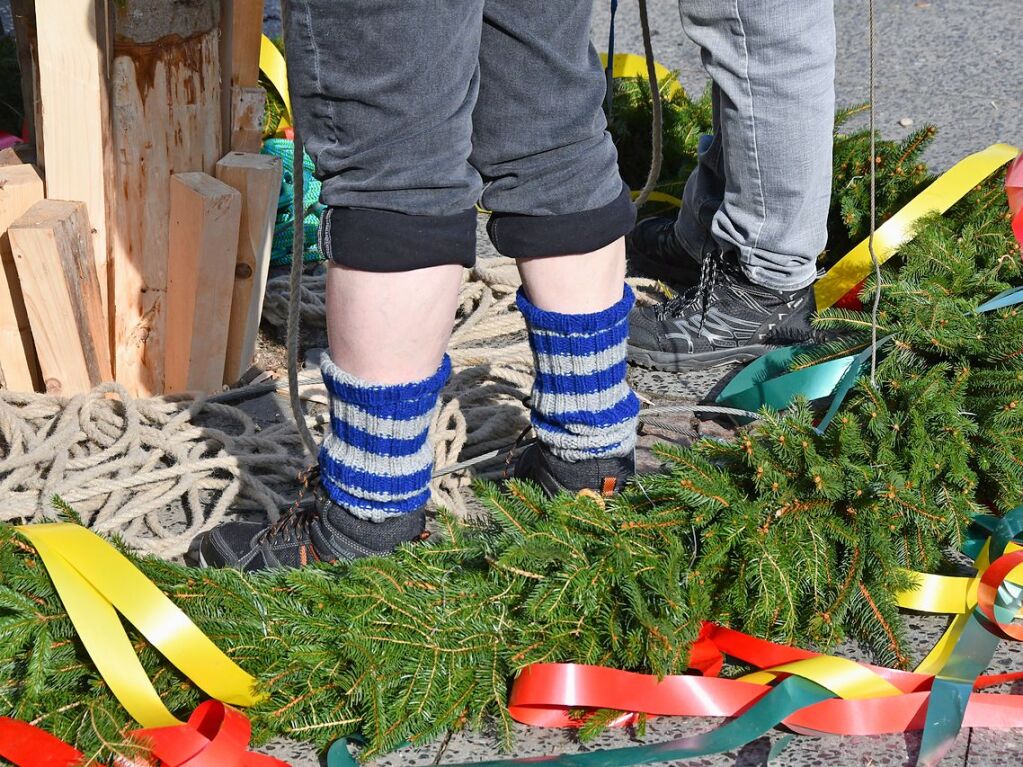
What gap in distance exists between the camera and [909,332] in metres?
2.46

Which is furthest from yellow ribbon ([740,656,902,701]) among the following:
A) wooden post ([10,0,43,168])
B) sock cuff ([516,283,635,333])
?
wooden post ([10,0,43,168])

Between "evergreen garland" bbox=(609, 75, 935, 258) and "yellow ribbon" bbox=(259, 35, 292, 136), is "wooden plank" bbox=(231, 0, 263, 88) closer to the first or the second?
"yellow ribbon" bbox=(259, 35, 292, 136)

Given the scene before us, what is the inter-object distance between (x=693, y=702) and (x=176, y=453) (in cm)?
127

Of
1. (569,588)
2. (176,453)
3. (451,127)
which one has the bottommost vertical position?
(176,453)

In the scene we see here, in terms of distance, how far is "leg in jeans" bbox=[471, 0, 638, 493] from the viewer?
1762mm

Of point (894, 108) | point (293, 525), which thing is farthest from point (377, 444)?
point (894, 108)

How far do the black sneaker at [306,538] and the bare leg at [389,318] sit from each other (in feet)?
0.99

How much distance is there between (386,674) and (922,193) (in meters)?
2.13

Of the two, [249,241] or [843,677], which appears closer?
[843,677]

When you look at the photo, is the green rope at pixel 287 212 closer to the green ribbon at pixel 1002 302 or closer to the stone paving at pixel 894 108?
the stone paving at pixel 894 108

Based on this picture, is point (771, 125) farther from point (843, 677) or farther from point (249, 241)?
point (843, 677)

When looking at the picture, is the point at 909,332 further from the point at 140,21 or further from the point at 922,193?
the point at 140,21

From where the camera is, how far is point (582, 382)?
198 centimetres

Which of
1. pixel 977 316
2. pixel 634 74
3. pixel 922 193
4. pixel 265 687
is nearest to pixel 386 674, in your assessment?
pixel 265 687
